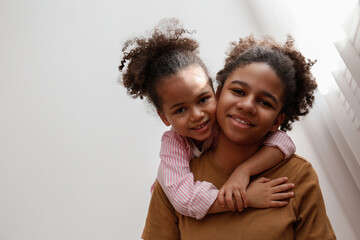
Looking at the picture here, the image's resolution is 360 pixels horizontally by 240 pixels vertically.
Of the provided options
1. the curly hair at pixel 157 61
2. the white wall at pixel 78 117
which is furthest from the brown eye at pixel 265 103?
the white wall at pixel 78 117

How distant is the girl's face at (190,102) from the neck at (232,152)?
0.06 m

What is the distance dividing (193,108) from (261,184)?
0.28 meters

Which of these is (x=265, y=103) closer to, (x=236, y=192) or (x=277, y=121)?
(x=277, y=121)

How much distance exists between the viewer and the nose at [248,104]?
105 centimetres

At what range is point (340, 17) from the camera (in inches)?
46.4

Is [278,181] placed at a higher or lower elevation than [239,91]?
lower

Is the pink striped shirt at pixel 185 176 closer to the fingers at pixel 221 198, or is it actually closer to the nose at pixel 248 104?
the fingers at pixel 221 198

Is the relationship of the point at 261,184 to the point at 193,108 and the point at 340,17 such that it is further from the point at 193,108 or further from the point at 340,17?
the point at 340,17

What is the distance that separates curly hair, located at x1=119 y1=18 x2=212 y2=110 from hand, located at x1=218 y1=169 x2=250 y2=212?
32cm

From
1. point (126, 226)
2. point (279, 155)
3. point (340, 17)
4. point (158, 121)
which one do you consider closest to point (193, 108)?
point (279, 155)

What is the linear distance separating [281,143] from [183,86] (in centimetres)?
31

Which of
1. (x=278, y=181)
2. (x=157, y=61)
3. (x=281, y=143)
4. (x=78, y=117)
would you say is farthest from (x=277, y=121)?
(x=78, y=117)

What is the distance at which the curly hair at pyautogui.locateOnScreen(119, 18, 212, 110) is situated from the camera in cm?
122

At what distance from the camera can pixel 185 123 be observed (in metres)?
1.20
